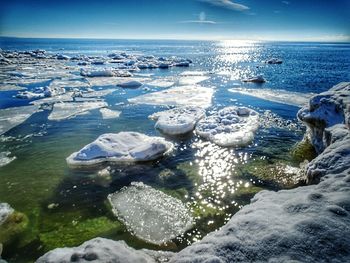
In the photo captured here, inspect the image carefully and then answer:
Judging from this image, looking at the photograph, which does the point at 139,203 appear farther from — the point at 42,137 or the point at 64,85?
the point at 64,85

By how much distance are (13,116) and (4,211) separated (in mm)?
13228

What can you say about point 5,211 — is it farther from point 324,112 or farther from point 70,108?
point 70,108

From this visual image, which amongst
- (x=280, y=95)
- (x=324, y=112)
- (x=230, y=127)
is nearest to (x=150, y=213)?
(x=324, y=112)

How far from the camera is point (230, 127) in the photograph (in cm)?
1684

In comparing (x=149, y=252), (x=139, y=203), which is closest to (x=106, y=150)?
(x=139, y=203)

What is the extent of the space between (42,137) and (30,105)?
904cm

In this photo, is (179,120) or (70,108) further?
(70,108)

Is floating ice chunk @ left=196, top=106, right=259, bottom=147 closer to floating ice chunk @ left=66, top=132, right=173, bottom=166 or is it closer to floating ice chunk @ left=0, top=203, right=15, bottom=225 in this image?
floating ice chunk @ left=66, top=132, right=173, bottom=166

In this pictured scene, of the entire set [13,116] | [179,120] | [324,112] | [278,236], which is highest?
[324,112]

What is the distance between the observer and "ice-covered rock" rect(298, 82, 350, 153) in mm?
11376

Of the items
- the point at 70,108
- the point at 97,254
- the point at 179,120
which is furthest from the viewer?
the point at 70,108

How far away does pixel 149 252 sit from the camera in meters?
6.14

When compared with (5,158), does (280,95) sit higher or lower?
higher

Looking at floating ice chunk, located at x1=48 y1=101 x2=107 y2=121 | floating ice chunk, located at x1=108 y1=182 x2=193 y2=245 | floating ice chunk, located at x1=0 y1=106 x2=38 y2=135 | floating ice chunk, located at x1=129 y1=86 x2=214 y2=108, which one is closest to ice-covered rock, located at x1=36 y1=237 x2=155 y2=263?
floating ice chunk, located at x1=108 y1=182 x2=193 y2=245
